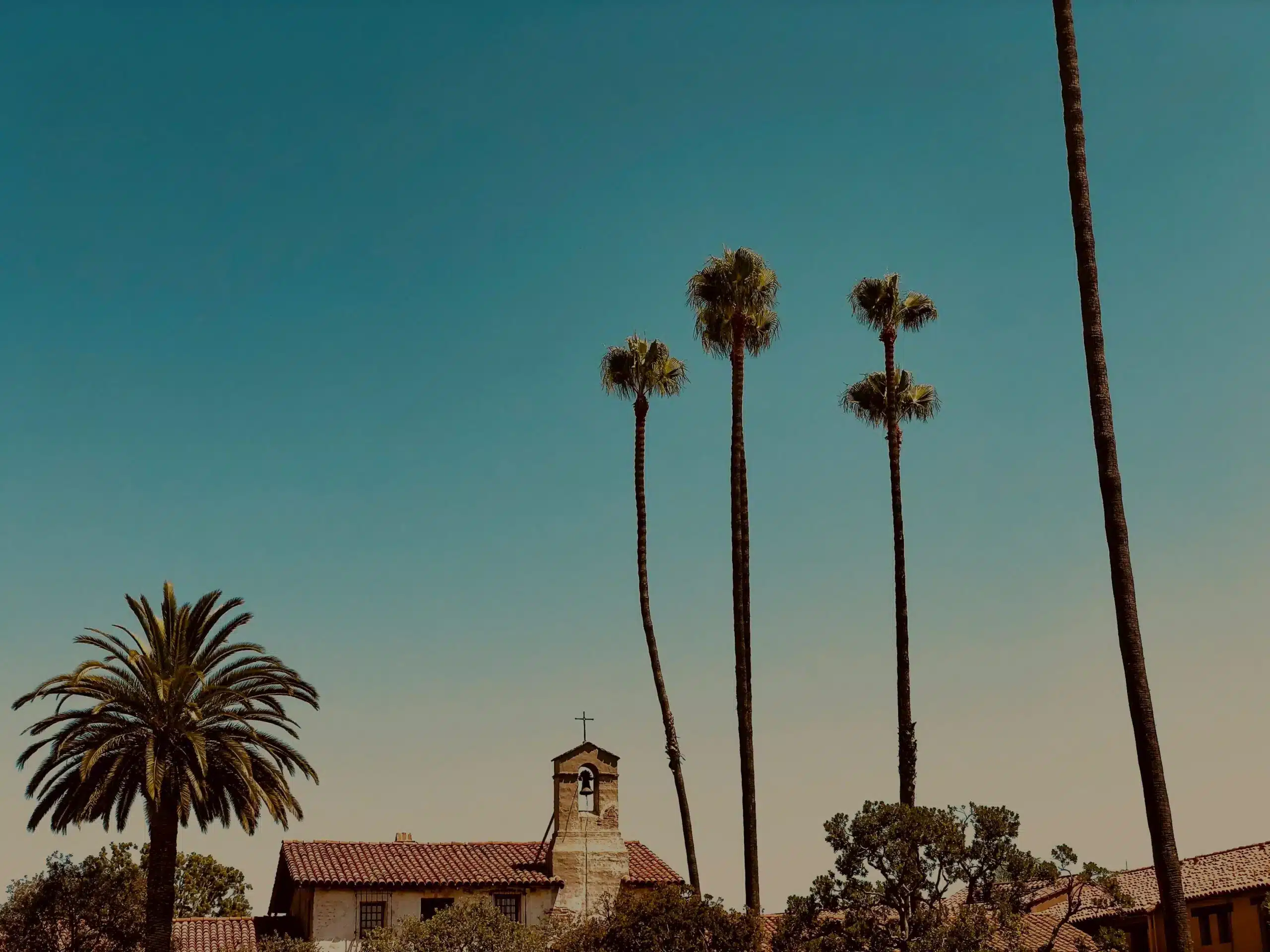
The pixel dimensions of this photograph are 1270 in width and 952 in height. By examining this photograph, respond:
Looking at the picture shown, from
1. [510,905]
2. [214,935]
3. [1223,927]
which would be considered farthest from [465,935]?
[1223,927]

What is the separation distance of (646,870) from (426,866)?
7299mm

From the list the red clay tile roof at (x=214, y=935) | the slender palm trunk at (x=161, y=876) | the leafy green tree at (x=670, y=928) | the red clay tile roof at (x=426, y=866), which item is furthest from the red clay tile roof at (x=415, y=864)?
the leafy green tree at (x=670, y=928)

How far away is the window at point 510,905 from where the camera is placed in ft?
133

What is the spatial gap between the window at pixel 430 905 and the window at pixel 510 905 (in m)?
1.46

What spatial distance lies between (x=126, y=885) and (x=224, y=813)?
22.6 feet

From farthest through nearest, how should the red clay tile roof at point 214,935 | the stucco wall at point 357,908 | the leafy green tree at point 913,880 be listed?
the stucco wall at point 357,908, the red clay tile roof at point 214,935, the leafy green tree at point 913,880

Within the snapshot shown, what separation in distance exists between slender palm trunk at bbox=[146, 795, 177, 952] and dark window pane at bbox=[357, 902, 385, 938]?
6.17 metres

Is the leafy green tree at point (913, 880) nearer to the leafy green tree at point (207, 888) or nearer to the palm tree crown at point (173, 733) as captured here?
the palm tree crown at point (173, 733)

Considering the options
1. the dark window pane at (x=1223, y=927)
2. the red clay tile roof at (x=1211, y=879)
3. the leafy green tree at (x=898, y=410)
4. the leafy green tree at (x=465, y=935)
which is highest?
the leafy green tree at (x=898, y=410)

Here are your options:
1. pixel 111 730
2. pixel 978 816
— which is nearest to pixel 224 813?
pixel 111 730

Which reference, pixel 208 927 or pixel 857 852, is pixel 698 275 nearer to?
pixel 857 852

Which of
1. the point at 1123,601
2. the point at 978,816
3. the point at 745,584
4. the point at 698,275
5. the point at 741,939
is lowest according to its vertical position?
the point at 741,939

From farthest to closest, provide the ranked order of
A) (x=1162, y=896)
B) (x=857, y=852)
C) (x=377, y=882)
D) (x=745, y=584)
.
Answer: (x=377, y=882), (x=745, y=584), (x=857, y=852), (x=1162, y=896)

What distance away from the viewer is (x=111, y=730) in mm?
33812
